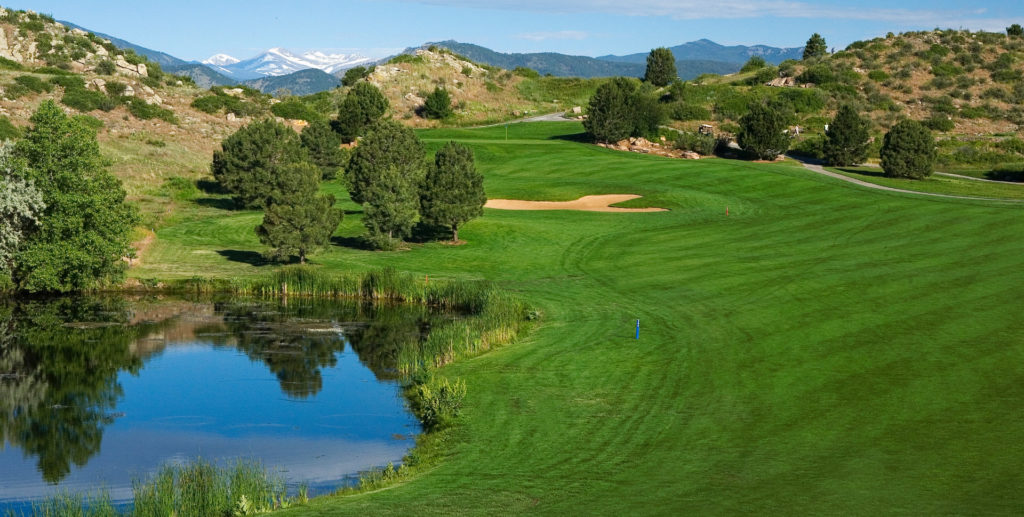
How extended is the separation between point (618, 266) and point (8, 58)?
9583cm

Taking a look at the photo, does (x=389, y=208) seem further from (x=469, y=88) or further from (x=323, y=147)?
(x=469, y=88)

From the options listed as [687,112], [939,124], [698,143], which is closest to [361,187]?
[698,143]

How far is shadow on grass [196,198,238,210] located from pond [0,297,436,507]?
29367 mm

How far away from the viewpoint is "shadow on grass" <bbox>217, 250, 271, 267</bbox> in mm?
58219

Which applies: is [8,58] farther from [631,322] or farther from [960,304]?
[960,304]

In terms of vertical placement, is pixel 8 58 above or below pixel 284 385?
above

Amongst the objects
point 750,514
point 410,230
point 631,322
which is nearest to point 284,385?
point 631,322

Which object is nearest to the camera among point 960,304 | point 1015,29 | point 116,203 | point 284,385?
point 284,385

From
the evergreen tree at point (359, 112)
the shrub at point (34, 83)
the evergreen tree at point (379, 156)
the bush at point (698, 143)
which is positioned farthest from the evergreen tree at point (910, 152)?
the shrub at point (34, 83)

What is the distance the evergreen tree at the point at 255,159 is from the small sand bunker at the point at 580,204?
1733 centimetres

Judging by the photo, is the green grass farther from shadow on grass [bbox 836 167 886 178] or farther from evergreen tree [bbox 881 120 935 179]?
evergreen tree [bbox 881 120 935 179]

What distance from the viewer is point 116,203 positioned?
52500 millimetres

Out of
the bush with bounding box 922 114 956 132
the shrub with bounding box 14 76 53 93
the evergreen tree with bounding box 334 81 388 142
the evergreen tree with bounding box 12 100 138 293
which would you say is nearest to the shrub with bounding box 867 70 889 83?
the bush with bounding box 922 114 956 132

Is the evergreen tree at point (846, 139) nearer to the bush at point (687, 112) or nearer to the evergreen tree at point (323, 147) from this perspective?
the bush at point (687, 112)
